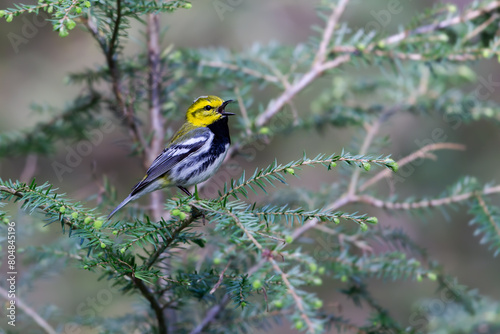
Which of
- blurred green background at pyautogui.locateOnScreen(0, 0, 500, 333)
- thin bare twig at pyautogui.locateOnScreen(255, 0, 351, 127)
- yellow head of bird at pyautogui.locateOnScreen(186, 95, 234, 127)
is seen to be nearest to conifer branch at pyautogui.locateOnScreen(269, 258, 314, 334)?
thin bare twig at pyautogui.locateOnScreen(255, 0, 351, 127)

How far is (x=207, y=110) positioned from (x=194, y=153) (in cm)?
33

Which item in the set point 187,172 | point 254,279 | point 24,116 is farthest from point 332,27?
point 24,116

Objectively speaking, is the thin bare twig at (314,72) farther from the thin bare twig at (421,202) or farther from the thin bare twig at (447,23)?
the thin bare twig at (421,202)

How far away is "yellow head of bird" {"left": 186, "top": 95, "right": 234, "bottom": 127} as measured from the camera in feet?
9.20

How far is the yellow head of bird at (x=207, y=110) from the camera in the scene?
2.80 meters

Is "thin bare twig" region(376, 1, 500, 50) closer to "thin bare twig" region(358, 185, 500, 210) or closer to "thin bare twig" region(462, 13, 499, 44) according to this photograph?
"thin bare twig" region(462, 13, 499, 44)

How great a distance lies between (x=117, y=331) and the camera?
2.13 meters

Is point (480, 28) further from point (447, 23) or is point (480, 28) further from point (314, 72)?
point (314, 72)

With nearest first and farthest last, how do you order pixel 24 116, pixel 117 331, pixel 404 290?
pixel 117 331 < pixel 404 290 < pixel 24 116

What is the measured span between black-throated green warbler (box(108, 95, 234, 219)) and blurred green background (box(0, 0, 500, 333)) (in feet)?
4.88

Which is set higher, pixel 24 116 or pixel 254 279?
pixel 254 279

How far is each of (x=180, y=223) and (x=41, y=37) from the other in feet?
15.0

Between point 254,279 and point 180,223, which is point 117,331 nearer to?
point 180,223

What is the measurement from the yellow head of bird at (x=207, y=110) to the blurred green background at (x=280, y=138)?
147cm
